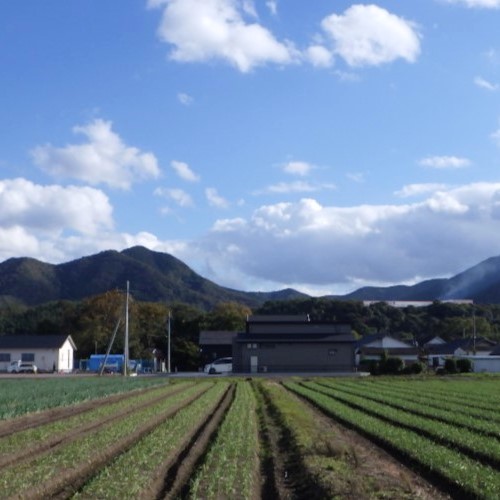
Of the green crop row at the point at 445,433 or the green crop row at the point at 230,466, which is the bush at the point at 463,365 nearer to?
the green crop row at the point at 445,433

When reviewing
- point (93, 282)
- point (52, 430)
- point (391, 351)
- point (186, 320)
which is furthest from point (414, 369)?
point (93, 282)

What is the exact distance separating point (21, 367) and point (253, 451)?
6956cm

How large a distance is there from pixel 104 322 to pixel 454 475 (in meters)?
83.7

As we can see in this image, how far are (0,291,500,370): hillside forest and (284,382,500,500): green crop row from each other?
6024 cm

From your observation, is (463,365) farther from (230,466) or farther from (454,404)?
(230,466)

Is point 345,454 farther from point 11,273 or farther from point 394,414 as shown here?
point 11,273

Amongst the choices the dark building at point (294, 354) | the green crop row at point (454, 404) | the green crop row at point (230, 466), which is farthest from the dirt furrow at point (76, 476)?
the dark building at point (294, 354)

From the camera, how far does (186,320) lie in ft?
339

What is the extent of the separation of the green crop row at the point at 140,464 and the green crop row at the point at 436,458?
4489 mm

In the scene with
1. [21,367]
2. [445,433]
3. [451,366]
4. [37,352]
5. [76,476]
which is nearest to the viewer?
[76,476]

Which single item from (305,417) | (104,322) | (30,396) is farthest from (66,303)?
(305,417)

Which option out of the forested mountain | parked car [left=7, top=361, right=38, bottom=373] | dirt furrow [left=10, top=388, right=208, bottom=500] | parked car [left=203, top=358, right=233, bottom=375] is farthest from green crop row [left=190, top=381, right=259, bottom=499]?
the forested mountain

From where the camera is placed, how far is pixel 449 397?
31.1 meters

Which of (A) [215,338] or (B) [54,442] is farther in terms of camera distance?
(A) [215,338]
